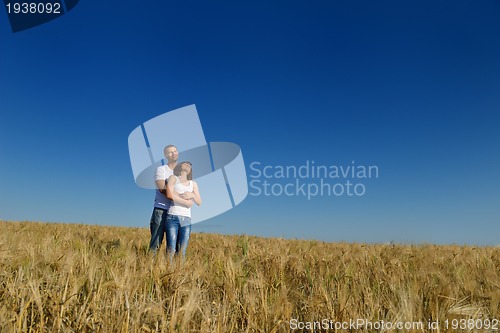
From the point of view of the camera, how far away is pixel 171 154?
5.32 m

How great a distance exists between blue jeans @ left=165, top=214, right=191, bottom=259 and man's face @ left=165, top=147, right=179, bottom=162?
88cm

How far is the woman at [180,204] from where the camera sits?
5164 mm

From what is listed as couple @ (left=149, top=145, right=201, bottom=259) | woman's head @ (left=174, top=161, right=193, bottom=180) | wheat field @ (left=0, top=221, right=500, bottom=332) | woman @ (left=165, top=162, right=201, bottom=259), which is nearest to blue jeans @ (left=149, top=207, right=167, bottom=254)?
couple @ (left=149, top=145, right=201, bottom=259)

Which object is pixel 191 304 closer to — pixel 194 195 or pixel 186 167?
pixel 194 195

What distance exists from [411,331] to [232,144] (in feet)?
23.3

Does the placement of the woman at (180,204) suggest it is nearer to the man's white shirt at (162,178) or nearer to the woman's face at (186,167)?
the woman's face at (186,167)

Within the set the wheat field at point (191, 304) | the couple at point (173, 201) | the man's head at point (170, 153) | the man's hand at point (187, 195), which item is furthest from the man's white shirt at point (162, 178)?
the wheat field at point (191, 304)

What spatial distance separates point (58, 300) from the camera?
7.02 feet

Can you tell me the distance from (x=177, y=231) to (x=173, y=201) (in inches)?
19.2

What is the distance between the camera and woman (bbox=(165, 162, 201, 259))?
5.16 meters

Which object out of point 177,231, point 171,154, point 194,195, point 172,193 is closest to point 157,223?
point 177,231

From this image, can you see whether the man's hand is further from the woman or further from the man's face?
the man's face

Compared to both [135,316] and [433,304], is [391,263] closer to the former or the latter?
[433,304]

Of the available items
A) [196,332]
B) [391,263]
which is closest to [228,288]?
[196,332]
